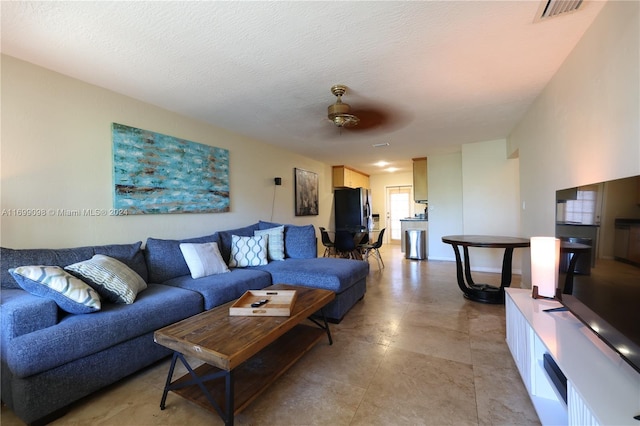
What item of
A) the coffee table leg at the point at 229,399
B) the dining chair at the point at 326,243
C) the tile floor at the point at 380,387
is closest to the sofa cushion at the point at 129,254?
the tile floor at the point at 380,387

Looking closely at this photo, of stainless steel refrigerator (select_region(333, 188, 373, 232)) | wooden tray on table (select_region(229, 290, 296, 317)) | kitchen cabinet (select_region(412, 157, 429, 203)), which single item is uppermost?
kitchen cabinet (select_region(412, 157, 429, 203))

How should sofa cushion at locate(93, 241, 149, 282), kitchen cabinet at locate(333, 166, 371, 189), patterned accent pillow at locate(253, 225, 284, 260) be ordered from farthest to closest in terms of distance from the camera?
1. kitchen cabinet at locate(333, 166, 371, 189)
2. patterned accent pillow at locate(253, 225, 284, 260)
3. sofa cushion at locate(93, 241, 149, 282)

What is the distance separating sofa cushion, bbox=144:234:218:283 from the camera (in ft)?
8.54

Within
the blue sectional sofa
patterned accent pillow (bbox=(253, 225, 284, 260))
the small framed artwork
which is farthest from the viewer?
the small framed artwork

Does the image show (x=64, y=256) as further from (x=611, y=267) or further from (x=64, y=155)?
(x=611, y=267)

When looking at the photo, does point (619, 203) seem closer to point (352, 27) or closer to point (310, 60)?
point (352, 27)

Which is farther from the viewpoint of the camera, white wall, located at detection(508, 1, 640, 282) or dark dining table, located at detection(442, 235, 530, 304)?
dark dining table, located at detection(442, 235, 530, 304)

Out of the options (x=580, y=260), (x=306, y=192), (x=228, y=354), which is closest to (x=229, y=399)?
(x=228, y=354)

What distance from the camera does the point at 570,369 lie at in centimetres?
105

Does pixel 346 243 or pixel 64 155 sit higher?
pixel 64 155

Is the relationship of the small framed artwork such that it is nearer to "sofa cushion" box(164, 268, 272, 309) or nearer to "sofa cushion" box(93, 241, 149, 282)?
"sofa cushion" box(164, 268, 272, 309)

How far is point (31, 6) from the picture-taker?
1492 millimetres

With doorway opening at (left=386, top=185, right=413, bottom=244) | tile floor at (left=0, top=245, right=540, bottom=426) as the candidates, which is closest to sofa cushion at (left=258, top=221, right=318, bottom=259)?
tile floor at (left=0, top=245, right=540, bottom=426)

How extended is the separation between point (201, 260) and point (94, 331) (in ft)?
3.89
